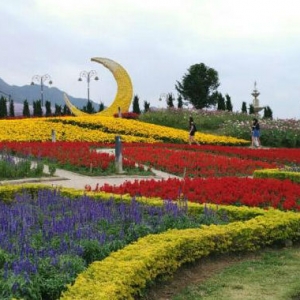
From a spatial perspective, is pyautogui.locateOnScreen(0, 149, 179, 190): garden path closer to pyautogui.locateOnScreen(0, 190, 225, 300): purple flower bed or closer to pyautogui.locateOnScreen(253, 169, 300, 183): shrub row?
pyautogui.locateOnScreen(253, 169, 300, 183): shrub row

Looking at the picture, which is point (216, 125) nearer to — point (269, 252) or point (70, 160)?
point (70, 160)

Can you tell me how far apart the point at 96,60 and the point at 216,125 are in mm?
9489

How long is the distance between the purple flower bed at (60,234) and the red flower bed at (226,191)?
6.58 ft

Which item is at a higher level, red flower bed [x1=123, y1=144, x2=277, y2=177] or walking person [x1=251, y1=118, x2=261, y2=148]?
walking person [x1=251, y1=118, x2=261, y2=148]

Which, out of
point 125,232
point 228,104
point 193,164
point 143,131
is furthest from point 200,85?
point 125,232

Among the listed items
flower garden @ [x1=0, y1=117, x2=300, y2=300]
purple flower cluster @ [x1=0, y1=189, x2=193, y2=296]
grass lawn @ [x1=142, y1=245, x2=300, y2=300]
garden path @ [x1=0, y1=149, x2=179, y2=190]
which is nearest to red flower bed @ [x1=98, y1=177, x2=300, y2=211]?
flower garden @ [x1=0, y1=117, x2=300, y2=300]

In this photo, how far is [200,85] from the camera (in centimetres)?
6078

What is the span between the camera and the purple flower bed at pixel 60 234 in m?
4.54

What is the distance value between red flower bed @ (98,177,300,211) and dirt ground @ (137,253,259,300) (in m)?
2.51

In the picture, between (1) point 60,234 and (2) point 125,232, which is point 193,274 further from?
(1) point 60,234

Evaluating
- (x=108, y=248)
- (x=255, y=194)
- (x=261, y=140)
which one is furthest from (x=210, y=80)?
(x=108, y=248)

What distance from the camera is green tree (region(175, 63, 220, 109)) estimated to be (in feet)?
199

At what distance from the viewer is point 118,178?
15133 mm

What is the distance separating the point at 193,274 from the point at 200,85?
2177 inches
